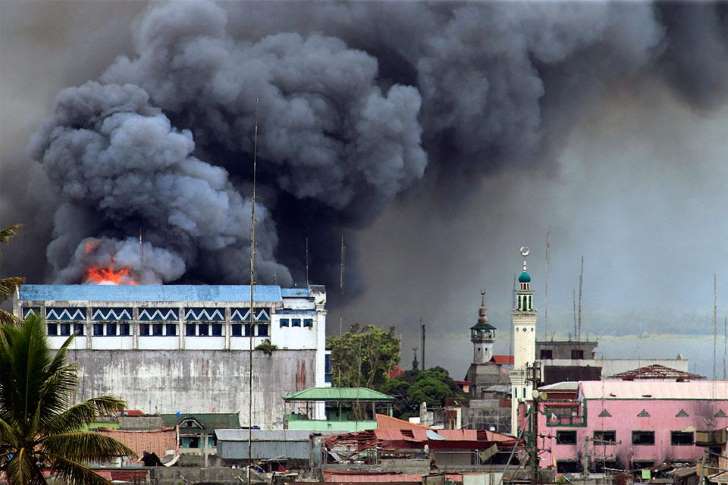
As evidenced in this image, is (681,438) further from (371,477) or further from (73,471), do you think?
(73,471)

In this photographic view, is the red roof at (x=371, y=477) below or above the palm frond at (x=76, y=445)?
below

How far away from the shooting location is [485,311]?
154 meters

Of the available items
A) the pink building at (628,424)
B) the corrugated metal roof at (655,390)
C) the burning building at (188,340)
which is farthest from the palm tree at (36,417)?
the burning building at (188,340)

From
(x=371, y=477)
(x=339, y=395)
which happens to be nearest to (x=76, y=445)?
(x=371, y=477)

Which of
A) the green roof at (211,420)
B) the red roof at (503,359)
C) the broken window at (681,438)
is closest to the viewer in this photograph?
the broken window at (681,438)

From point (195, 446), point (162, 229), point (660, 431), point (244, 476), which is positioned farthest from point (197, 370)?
point (244, 476)

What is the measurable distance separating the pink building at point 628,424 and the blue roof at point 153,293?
28.2 m

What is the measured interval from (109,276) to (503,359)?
4348 centimetres

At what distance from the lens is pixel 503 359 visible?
483 feet

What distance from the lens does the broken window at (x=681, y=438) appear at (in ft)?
256

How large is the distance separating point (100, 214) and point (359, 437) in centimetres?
4698

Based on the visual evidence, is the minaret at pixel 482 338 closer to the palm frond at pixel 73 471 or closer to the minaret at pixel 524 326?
the minaret at pixel 524 326

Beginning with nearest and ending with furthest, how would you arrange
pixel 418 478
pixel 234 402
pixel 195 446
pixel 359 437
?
pixel 418 478, pixel 359 437, pixel 195 446, pixel 234 402

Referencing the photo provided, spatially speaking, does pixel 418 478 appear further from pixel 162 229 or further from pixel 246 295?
pixel 162 229
